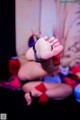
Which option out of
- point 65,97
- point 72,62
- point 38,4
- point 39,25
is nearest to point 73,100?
point 65,97

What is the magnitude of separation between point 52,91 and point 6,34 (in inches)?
24.3

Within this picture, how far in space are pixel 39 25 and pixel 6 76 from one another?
1.53 ft

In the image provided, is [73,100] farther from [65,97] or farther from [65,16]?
[65,16]

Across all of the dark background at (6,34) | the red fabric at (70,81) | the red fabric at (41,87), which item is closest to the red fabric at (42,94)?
the red fabric at (41,87)

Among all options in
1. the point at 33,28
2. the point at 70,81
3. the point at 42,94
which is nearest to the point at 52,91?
the point at 42,94

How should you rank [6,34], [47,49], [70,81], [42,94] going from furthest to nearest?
[6,34] < [70,81] < [42,94] < [47,49]

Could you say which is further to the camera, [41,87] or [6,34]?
[6,34]

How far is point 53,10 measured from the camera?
1531 millimetres

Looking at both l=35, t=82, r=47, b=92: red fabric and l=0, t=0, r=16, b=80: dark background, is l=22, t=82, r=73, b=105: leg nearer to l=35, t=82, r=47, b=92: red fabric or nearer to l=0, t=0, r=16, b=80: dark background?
l=35, t=82, r=47, b=92: red fabric

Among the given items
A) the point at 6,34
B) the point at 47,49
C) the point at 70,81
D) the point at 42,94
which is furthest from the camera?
the point at 6,34

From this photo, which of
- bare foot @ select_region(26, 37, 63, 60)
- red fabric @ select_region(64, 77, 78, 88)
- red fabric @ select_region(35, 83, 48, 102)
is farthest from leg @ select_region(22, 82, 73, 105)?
bare foot @ select_region(26, 37, 63, 60)

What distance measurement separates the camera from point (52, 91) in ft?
3.75

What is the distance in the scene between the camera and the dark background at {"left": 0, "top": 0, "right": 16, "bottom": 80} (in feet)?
4.81

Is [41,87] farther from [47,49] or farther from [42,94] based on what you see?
[47,49]
